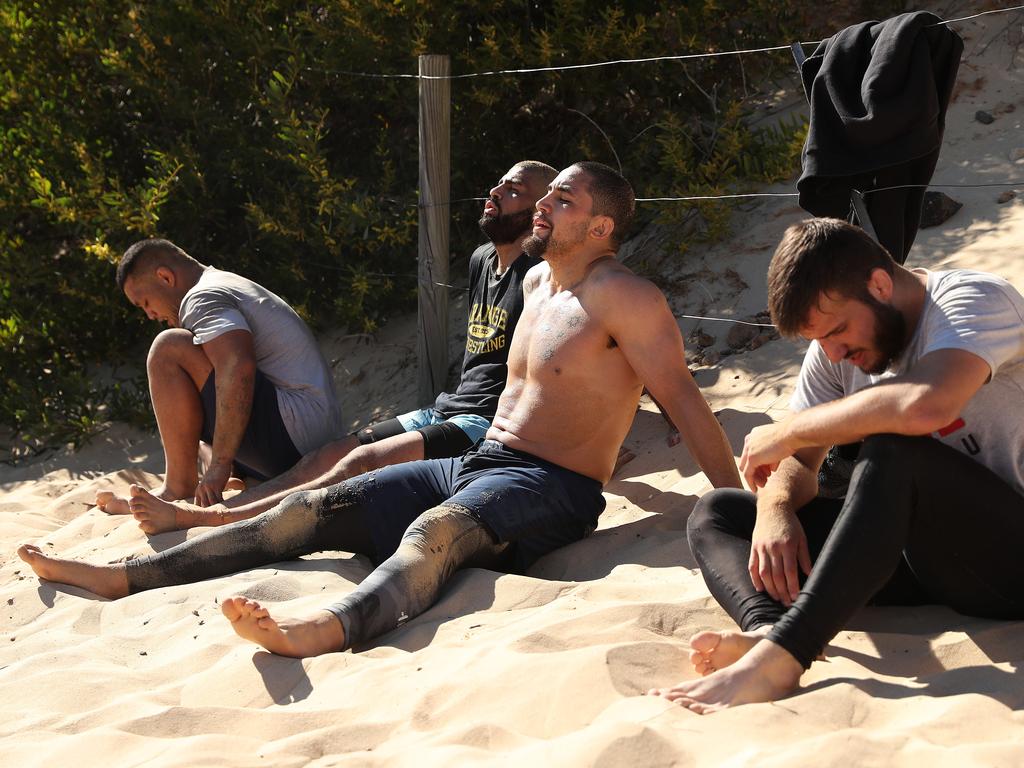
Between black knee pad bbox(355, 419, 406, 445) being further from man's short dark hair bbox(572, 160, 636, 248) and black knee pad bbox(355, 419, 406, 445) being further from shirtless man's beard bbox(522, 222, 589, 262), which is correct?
man's short dark hair bbox(572, 160, 636, 248)

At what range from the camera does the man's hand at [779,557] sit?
9.08 ft

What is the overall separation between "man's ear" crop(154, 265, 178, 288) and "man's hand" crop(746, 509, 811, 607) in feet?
10.8

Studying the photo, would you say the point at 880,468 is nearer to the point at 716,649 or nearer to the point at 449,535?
the point at 716,649

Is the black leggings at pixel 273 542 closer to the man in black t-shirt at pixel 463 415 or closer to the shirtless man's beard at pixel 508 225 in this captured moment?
the man in black t-shirt at pixel 463 415

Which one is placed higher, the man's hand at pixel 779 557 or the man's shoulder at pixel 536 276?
the man's shoulder at pixel 536 276

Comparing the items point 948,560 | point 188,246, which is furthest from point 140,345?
point 948,560

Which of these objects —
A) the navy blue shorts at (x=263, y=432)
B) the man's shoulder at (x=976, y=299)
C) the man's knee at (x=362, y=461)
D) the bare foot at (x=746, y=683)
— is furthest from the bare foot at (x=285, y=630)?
the navy blue shorts at (x=263, y=432)

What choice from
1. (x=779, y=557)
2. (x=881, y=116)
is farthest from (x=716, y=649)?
(x=881, y=116)

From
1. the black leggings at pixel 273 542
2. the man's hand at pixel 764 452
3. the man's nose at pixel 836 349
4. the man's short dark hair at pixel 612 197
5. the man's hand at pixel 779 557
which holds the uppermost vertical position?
the man's short dark hair at pixel 612 197

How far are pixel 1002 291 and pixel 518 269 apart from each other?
252cm

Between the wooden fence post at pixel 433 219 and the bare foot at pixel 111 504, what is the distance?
152cm

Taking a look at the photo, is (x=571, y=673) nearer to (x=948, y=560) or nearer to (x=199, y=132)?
(x=948, y=560)

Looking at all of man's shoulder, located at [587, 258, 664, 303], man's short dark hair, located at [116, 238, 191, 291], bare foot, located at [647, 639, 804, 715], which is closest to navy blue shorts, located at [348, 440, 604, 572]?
man's shoulder, located at [587, 258, 664, 303]

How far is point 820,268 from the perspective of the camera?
104 inches
